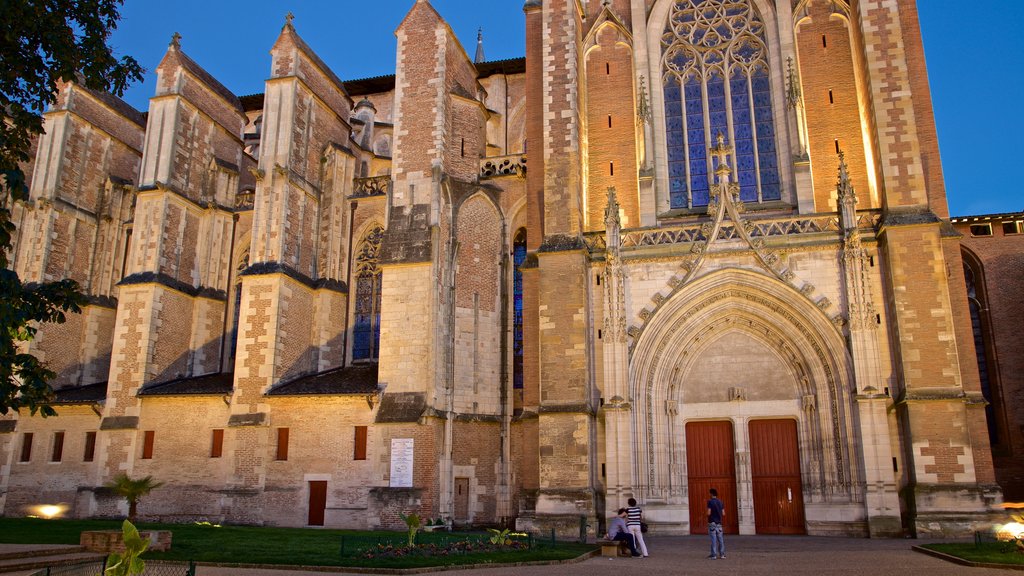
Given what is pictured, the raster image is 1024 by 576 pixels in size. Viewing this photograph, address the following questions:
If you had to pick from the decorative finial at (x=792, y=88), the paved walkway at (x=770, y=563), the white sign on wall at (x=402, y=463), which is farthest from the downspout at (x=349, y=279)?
the decorative finial at (x=792, y=88)

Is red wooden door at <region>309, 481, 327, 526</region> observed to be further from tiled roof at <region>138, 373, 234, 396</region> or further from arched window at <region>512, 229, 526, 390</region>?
arched window at <region>512, 229, 526, 390</region>

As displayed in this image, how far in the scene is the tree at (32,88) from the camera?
10284mm

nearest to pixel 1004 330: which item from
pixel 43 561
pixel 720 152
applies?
pixel 720 152

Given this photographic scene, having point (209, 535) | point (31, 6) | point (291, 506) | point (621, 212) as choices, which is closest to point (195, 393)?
point (291, 506)

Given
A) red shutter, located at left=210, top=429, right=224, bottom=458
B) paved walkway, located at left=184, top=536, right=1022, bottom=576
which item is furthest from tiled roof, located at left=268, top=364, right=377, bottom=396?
paved walkway, located at left=184, top=536, right=1022, bottom=576

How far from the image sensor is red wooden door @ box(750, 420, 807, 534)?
19797 millimetres

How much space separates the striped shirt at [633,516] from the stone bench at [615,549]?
0.41 m

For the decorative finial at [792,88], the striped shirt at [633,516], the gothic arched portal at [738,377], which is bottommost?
the striped shirt at [633,516]

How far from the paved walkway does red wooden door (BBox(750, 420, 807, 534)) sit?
8.44ft

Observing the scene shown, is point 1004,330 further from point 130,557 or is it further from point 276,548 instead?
point 130,557

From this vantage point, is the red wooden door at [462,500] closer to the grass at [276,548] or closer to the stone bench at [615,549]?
the grass at [276,548]

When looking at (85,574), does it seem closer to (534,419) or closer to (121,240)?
(534,419)

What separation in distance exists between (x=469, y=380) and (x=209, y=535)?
8.53m

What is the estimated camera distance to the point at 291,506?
2272 cm
